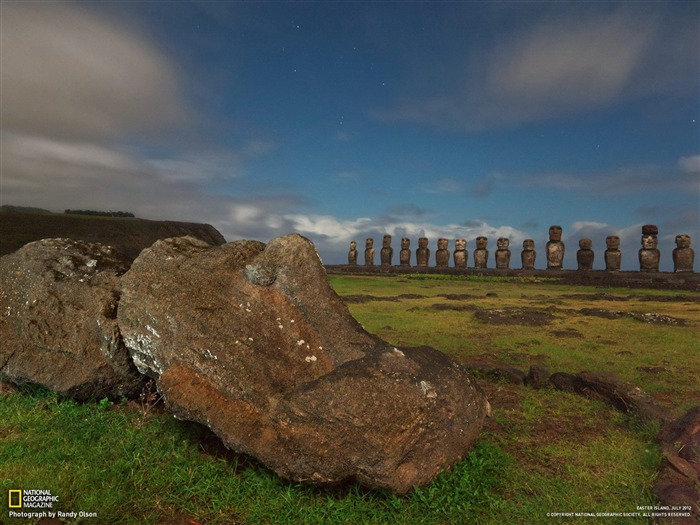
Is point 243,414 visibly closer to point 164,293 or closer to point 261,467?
point 261,467

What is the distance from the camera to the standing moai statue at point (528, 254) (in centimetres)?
3594

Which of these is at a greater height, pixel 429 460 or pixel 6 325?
pixel 6 325

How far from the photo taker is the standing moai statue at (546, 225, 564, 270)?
3425cm

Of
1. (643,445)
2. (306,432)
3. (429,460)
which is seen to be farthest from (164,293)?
(643,445)

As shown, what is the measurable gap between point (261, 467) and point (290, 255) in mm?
2028

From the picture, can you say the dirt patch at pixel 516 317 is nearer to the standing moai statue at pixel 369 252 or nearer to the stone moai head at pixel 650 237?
the stone moai head at pixel 650 237

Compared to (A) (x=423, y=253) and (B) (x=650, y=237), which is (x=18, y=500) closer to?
(B) (x=650, y=237)

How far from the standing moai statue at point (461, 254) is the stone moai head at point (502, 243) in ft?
10.3

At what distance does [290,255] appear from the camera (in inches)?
194

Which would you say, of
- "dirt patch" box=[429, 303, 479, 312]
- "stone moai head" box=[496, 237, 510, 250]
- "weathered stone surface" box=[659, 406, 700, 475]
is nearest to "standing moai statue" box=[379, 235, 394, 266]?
"stone moai head" box=[496, 237, 510, 250]

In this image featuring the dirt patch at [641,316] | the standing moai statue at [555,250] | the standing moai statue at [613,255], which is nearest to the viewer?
the dirt patch at [641,316]

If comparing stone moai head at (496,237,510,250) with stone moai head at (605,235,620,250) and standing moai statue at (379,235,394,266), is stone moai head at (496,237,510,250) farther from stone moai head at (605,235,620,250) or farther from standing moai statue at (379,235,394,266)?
standing moai statue at (379,235,394,266)

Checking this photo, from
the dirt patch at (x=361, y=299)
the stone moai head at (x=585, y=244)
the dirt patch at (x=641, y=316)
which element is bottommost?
the dirt patch at (x=361, y=299)

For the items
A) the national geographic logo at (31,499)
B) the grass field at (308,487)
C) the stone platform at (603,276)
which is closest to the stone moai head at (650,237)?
the stone platform at (603,276)
